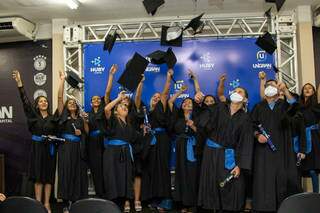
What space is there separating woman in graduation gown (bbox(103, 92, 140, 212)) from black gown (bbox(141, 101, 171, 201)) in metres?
0.27

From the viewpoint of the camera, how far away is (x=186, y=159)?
4.75 m

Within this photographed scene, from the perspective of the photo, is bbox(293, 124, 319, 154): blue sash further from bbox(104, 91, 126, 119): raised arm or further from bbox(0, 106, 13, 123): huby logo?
bbox(0, 106, 13, 123): huby logo

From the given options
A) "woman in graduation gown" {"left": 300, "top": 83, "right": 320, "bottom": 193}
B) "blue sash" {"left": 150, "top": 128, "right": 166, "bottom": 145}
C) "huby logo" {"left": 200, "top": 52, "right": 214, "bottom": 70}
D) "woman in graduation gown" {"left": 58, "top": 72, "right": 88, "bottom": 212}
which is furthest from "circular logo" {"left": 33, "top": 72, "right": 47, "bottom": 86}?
"woman in graduation gown" {"left": 300, "top": 83, "right": 320, "bottom": 193}

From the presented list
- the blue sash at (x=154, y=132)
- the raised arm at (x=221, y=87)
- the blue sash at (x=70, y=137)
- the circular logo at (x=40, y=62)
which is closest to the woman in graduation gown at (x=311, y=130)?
the raised arm at (x=221, y=87)

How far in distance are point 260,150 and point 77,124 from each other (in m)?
2.38

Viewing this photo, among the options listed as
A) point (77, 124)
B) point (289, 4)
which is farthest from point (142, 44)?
point (289, 4)

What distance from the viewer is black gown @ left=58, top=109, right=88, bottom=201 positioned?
492cm

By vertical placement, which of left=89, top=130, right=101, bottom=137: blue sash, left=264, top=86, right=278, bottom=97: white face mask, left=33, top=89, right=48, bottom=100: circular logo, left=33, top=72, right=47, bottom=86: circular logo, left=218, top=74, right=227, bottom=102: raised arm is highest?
left=33, top=72, right=47, bottom=86: circular logo

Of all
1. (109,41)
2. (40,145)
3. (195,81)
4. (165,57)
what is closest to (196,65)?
(195,81)

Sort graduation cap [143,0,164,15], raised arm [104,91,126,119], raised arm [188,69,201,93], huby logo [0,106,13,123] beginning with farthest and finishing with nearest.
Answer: huby logo [0,106,13,123], raised arm [188,69,201,93], graduation cap [143,0,164,15], raised arm [104,91,126,119]

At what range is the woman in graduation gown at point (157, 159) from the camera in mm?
4904

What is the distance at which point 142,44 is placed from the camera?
5.87 meters

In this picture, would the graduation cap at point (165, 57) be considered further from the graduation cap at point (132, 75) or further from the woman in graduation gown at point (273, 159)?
the woman in graduation gown at point (273, 159)

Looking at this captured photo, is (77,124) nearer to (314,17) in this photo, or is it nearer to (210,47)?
(210,47)
